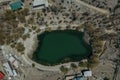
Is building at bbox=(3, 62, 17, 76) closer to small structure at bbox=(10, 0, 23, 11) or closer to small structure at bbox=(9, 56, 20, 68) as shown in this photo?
small structure at bbox=(9, 56, 20, 68)

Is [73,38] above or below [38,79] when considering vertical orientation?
above

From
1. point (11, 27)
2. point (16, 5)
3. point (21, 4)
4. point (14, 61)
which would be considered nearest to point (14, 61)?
point (14, 61)

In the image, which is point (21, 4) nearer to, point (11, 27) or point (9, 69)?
point (11, 27)

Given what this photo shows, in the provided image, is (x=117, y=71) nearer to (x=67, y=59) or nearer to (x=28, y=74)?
(x=67, y=59)

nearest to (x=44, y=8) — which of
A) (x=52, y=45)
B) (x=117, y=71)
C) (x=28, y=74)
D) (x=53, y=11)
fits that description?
(x=53, y=11)

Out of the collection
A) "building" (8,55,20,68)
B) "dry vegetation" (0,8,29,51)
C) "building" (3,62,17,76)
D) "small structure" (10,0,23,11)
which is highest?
"small structure" (10,0,23,11)

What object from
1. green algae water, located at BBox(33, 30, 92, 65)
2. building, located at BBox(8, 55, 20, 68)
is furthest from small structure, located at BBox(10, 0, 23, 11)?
building, located at BBox(8, 55, 20, 68)

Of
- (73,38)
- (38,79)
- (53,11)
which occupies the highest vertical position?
(53,11)

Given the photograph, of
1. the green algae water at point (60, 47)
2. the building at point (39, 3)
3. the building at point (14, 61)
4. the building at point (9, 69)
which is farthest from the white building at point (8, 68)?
the building at point (39, 3)
